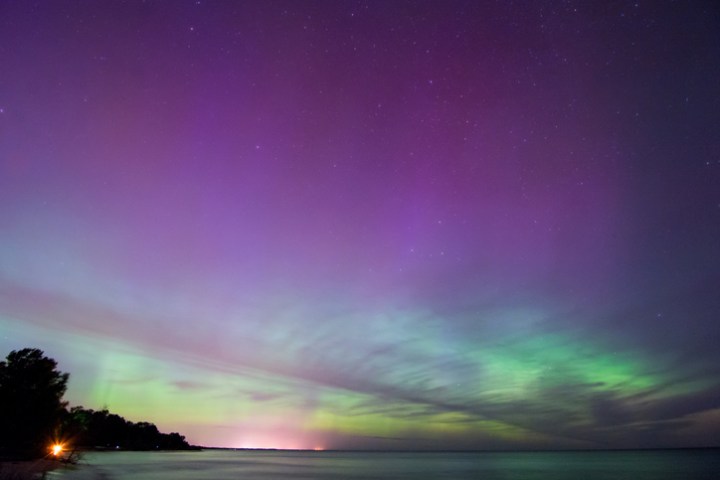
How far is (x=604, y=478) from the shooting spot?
84.5m

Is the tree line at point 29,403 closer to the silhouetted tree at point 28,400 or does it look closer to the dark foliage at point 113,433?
the silhouetted tree at point 28,400

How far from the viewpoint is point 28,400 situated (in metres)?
61.3

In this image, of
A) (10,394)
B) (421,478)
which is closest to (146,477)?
(10,394)

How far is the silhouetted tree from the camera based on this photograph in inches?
2362

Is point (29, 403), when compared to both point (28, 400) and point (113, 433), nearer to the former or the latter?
point (28, 400)

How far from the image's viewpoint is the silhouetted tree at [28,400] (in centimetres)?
6000

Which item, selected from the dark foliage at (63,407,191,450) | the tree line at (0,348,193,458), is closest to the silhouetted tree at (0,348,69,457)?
the tree line at (0,348,193,458)

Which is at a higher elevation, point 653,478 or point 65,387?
point 65,387

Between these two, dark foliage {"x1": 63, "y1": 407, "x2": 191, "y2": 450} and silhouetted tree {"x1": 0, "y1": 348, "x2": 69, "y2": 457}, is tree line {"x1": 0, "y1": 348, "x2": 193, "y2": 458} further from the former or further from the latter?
dark foliage {"x1": 63, "y1": 407, "x2": 191, "y2": 450}

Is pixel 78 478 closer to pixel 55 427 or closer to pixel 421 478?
pixel 55 427

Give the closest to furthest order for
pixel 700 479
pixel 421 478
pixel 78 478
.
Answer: pixel 78 478 < pixel 700 479 < pixel 421 478

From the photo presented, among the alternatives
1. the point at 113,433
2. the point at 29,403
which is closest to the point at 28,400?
the point at 29,403

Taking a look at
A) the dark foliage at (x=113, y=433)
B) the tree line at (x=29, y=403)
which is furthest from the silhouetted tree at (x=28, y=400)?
the dark foliage at (x=113, y=433)

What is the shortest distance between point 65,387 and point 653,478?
100405 millimetres
